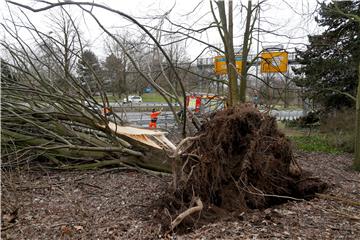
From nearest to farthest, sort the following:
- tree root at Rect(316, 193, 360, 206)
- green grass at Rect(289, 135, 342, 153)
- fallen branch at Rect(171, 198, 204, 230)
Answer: fallen branch at Rect(171, 198, 204, 230), tree root at Rect(316, 193, 360, 206), green grass at Rect(289, 135, 342, 153)

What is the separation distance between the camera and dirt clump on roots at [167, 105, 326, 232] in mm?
3709

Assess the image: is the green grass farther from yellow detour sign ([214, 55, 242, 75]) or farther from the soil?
the soil

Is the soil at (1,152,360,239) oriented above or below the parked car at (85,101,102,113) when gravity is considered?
below

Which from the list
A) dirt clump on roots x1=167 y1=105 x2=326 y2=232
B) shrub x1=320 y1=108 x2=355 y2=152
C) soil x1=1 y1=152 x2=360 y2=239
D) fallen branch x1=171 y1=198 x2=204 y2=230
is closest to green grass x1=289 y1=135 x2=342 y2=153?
shrub x1=320 y1=108 x2=355 y2=152

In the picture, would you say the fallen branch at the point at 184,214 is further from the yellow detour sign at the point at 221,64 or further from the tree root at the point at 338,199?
the yellow detour sign at the point at 221,64

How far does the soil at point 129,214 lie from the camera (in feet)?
9.86

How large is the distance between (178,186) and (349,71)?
11.6 m

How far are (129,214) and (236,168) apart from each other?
4.91 feet

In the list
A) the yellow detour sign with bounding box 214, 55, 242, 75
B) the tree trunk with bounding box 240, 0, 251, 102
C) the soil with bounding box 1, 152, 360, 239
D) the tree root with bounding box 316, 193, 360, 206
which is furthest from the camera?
the yellow detour sign with bounding box 214, 55, 242, 75

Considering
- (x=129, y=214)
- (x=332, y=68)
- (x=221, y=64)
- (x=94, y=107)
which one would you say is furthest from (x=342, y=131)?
(x=129, y=214)

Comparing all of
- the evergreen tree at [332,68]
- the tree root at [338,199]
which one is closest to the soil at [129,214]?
the tree root at [338,199]

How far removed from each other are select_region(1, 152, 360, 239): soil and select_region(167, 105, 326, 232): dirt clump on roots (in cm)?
22

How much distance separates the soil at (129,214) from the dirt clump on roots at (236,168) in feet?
0.72

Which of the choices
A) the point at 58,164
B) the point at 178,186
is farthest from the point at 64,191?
the point at 178,186
